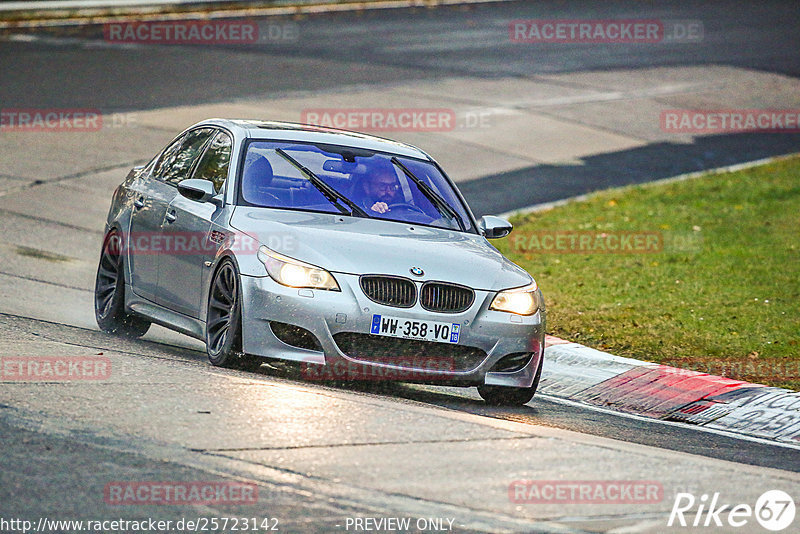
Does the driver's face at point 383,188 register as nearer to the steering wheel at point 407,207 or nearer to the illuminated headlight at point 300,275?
the steering wheel at point 407,207

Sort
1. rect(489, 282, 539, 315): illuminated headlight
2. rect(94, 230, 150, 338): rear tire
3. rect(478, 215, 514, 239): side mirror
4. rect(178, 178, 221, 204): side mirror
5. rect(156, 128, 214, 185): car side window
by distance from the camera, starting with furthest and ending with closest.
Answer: rect(94, 230, 150, 338): rear tire < rect(156, 128, 214, 185): car side window < rect(478, 215, 514, 239): side mirror < rect(178, 178, 221, 204): side mirror < rect(489, 282, 539, 315): illuminated headlight

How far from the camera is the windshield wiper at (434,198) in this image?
9.14 metres

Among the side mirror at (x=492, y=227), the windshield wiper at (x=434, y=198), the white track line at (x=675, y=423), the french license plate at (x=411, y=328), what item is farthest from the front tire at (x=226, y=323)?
the white track line at (x=675, y=423)

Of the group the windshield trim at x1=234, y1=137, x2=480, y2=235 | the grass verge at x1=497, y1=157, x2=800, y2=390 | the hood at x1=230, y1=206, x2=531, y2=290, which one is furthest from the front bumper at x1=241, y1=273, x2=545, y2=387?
the grass verge at x1=497, y1=157, x2=800, y2=390

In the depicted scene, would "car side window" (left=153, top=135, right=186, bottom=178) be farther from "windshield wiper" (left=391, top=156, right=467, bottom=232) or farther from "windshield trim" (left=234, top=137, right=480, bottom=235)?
"windshield wiper" (left=391, top=156, right=467, bottom=232)

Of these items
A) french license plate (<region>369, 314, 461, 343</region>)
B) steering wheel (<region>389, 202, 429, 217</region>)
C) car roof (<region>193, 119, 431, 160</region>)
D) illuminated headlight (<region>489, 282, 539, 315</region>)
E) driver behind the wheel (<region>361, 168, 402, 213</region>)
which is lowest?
french license plate (<region>369, 314, 461, 343</region>)

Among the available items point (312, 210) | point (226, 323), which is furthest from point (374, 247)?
point (226, 323)

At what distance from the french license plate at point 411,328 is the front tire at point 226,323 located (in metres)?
0.78

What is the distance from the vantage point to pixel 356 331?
7.61 metres

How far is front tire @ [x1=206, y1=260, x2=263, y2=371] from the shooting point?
7809mm

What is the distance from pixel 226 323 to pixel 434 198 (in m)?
1.96

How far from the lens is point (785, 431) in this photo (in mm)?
8281

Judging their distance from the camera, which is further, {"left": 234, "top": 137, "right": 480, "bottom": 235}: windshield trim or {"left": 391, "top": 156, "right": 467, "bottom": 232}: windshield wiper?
{"left": 391, "top": 156, "right": 467, "bottom": 232}: windshield wiper

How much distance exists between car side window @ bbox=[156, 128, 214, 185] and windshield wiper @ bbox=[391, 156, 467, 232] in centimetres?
141
